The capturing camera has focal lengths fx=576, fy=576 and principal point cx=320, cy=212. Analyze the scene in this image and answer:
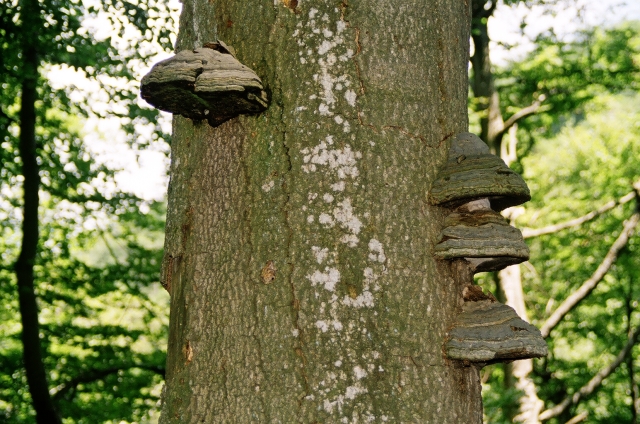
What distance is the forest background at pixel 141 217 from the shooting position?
7566 millimetres

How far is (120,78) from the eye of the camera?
779 cm

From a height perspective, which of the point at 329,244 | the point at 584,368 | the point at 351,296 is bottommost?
the point at 584,368

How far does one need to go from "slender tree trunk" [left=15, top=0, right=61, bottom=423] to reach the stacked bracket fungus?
Answer: 6.47 meters

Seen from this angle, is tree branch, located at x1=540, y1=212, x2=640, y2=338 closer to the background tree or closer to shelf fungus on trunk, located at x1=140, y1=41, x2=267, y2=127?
the background tree

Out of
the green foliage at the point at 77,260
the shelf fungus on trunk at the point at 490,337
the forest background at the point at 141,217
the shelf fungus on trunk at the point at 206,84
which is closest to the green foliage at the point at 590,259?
the forest background at the point at 141,217

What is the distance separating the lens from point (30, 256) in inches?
325

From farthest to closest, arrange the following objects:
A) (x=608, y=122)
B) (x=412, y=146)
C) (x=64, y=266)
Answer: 1. (x=608, y=122)
2. (x=64, y=266)
3. (x=412, y=146)

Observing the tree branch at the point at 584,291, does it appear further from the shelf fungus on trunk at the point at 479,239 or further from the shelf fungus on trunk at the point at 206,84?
the shelf fungus on trunk at the point at 206,84

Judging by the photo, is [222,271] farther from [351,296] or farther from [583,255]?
[583,255]

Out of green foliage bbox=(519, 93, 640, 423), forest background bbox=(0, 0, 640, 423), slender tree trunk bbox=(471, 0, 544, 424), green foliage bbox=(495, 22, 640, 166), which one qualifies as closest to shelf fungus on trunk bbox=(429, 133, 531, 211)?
forest background bbox=(0, 0, 640, 423)

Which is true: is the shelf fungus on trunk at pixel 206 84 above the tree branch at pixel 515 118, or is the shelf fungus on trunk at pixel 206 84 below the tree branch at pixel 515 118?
below

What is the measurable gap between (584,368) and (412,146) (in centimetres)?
1341

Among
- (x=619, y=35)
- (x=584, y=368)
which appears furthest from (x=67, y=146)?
(x=584, y=368)

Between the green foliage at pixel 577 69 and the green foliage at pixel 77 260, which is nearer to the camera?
the green foliage at pixel 77 260
